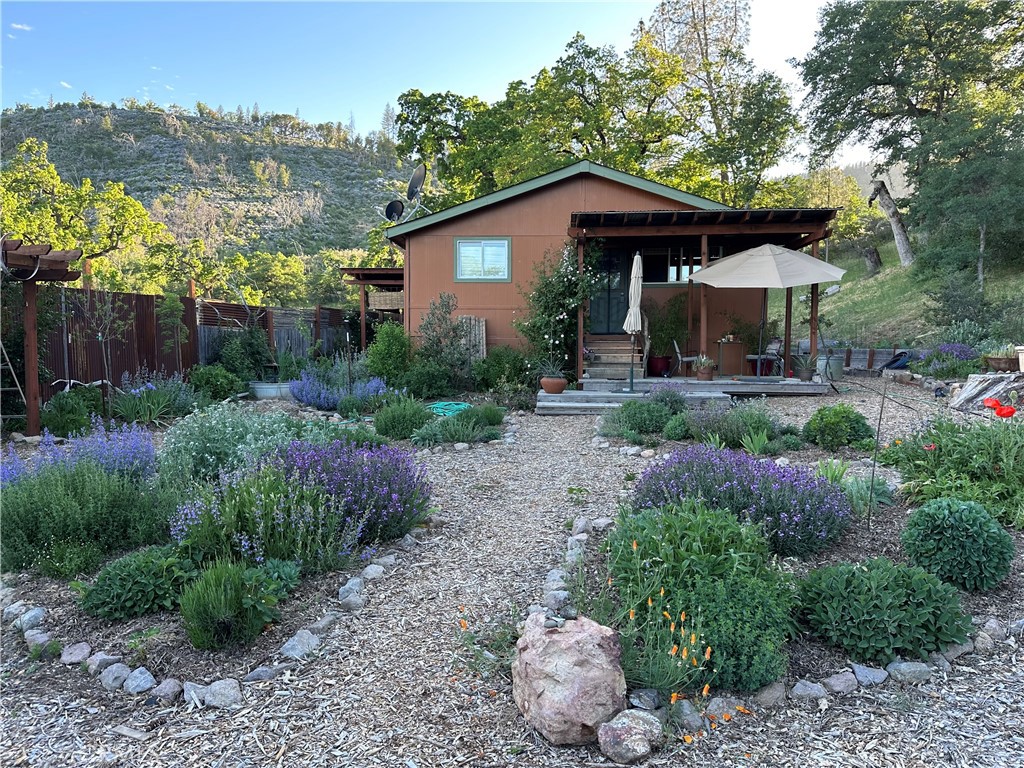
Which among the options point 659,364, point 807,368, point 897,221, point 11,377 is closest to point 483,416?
point 659,364

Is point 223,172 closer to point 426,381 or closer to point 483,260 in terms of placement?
point 483,260

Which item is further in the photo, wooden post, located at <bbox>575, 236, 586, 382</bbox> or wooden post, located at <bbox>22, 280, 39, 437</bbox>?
wooden post, located at <bbox>575, 236, 586, 382</bbox>

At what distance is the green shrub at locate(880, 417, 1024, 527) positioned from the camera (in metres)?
4.09

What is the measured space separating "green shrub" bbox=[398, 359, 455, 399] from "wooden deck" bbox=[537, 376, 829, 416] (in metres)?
1.91

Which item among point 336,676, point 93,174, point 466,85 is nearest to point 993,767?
point 336,676

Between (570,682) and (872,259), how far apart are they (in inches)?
1287

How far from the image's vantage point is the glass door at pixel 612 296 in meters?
13.1

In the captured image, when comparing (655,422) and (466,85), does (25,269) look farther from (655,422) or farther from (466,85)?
(466,85)

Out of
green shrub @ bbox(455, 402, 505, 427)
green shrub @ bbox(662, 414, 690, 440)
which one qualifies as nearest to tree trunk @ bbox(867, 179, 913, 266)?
green shrub @ bbox(662, 414, 690, 440)

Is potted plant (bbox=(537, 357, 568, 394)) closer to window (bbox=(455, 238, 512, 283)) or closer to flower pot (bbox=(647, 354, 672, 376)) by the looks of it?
flower pot (bbox=(647, 354, 672, 376))

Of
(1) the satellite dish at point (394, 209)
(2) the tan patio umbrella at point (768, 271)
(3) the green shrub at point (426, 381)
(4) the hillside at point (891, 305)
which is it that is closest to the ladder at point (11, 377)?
(3) the green shrub at point (426, 381)

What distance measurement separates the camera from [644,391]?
34.0 feet

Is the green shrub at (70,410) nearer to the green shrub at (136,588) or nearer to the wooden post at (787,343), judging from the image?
the green shrub at (136,588)

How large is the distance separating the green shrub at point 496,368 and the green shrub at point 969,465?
299 inches
